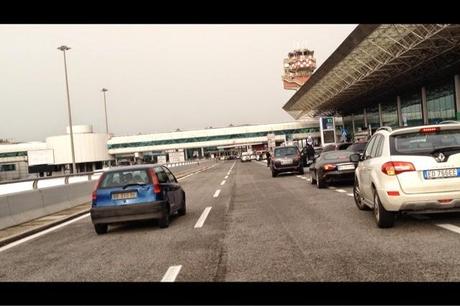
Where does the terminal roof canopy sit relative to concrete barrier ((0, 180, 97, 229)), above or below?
above

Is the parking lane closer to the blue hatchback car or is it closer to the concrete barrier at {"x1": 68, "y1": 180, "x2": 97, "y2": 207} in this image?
the blue hatchback car

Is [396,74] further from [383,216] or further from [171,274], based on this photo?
[171,274]

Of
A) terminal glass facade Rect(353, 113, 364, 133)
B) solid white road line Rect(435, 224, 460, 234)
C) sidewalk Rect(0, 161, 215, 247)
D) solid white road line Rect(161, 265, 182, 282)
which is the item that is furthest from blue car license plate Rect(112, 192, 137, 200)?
terminal glass facade Rect(353, 113, 364, 133)

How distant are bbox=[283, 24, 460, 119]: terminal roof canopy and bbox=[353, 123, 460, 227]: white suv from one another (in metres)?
23.3

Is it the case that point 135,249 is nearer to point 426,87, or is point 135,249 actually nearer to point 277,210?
point 277,210

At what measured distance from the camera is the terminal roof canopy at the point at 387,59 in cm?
3375

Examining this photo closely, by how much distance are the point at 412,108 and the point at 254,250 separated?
182 feet

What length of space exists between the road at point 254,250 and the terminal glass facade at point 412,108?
4770 centimetres

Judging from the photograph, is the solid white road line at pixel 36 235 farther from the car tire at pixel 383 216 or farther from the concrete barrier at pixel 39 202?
the car tire at pixel 383 216

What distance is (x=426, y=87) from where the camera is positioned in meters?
52.9

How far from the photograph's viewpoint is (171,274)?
6.38 metres

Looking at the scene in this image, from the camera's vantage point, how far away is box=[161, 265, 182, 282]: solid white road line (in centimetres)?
611

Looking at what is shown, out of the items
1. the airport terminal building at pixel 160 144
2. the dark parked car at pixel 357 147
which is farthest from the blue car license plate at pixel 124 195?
the airport terminal building at pixel 160 144

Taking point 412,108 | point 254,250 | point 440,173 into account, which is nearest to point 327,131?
point 412,108
